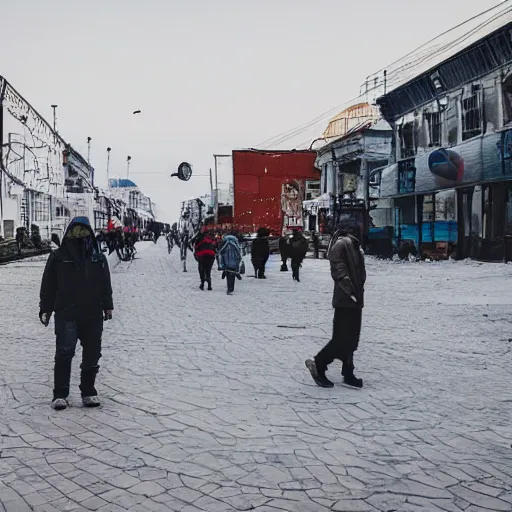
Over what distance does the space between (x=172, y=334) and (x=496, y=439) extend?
6138 millimetres

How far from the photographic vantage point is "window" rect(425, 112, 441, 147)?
3139cm

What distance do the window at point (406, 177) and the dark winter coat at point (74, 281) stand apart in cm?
2857

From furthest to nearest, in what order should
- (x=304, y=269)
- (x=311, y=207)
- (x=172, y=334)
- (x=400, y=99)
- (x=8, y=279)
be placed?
(x=311, y=207) < (x=400, y=99) < (x=304, y=269) < (x=8, y=279) < (x=172, y=334)

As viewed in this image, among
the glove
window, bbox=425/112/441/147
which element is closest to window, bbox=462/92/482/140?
window, bbox=425/112/441/147

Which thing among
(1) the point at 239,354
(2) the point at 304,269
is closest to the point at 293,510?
(1) the point at 239,354

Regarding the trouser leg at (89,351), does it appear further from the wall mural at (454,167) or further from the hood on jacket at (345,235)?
the wall mural at (454,167)

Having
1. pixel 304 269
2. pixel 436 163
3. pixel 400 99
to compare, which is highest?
pixel 400 99

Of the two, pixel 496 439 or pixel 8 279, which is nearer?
pixel 496 439

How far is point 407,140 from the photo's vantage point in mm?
35000

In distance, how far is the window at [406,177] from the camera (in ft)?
110

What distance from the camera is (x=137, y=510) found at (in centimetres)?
400

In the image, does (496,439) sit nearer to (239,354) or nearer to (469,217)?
(239,354)

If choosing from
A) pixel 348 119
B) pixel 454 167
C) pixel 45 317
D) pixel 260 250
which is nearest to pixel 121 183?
pixel 348 119

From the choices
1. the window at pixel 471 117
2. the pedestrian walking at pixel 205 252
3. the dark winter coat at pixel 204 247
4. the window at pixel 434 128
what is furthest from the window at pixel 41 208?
the dark winter coat at pixel 204 247
